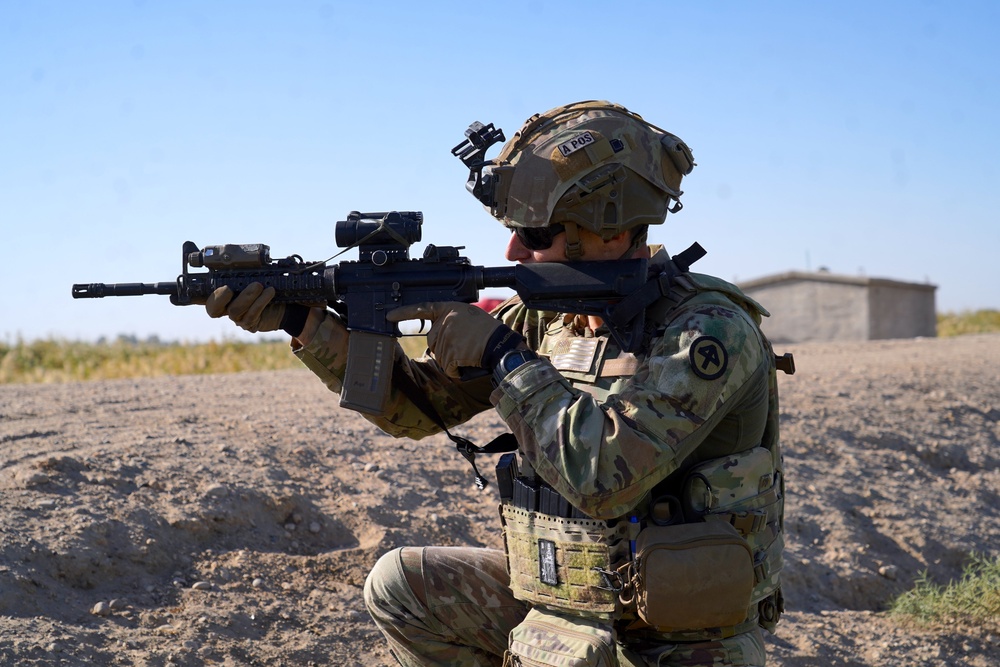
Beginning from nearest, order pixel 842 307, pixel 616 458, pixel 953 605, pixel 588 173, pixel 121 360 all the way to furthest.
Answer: pixel 616 458 < pixel 588 173 < pixel 953 605 < pixel 121 360 < pixel 842 307

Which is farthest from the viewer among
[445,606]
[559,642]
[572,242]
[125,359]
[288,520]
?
[125,359]

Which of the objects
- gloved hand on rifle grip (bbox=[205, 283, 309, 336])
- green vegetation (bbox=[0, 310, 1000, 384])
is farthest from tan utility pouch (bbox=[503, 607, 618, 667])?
green vegetation (bbox=[0, 310, 1000, 384])

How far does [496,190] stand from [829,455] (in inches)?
204

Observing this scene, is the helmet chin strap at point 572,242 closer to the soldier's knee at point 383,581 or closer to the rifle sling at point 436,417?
the rifle sling at point 436,417

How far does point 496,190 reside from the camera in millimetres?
3430

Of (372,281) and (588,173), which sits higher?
(588,173)

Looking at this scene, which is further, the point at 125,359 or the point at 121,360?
the point at 125,359

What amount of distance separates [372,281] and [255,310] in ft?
1.38

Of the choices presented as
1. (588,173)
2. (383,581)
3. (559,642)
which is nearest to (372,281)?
(588,173)

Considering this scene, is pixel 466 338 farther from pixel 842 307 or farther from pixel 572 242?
pixel 842 307

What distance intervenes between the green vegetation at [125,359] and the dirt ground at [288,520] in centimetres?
314

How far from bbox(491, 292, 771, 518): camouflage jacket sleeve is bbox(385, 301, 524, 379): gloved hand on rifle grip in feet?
0.53

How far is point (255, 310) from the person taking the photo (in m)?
3.60

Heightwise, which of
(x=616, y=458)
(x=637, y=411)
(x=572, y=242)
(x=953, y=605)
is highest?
(x=572, y=242)
